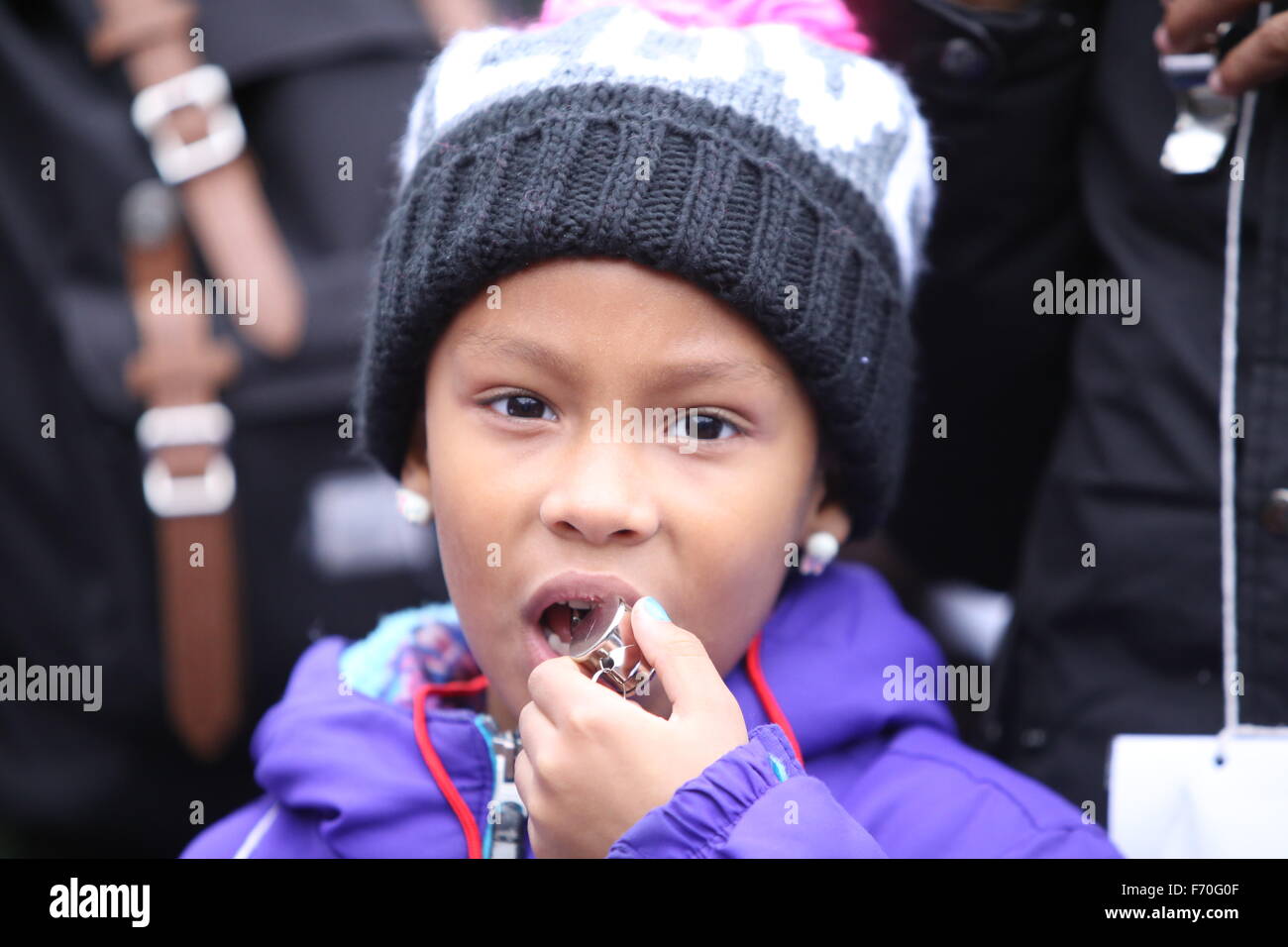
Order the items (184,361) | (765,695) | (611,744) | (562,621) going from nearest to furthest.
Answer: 1. (611,744)
2. (562,621)
3. (765,695)
4. (184,361)

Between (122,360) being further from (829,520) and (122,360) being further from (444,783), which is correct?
(829,520)

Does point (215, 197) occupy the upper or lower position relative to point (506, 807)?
upper

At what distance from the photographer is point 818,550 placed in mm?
1717

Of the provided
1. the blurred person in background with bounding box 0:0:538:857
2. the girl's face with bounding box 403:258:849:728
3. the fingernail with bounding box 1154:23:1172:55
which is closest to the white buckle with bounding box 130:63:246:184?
the blurred person in background with bounding box 0:0:538:857

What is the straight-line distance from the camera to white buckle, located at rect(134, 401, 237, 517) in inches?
101

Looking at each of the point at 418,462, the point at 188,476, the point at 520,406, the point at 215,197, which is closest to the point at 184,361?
the point at 188,476

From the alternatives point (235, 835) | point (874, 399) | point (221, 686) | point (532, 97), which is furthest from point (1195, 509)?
point (221, 686)

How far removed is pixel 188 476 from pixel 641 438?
1452 millimetres

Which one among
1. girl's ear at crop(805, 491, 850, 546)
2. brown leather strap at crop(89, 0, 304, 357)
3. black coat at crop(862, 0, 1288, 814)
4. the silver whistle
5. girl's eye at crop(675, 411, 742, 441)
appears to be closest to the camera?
the silver whistle

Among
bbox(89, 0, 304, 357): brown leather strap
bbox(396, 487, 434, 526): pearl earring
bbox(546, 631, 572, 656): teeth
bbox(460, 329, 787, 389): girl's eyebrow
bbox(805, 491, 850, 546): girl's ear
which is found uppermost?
bbox(89, 0, 304, 357): brown leather strap

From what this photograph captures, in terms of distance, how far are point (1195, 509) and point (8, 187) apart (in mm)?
2347

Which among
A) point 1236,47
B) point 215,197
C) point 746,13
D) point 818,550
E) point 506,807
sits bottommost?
point 506,807

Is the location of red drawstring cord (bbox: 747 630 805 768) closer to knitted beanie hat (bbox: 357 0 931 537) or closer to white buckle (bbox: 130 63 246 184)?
knitted beanie hat (bbox: 357 0 931 537)

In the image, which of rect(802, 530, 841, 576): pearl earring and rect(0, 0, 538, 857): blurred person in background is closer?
rect(802, 530, 841, 576): pearl earring
